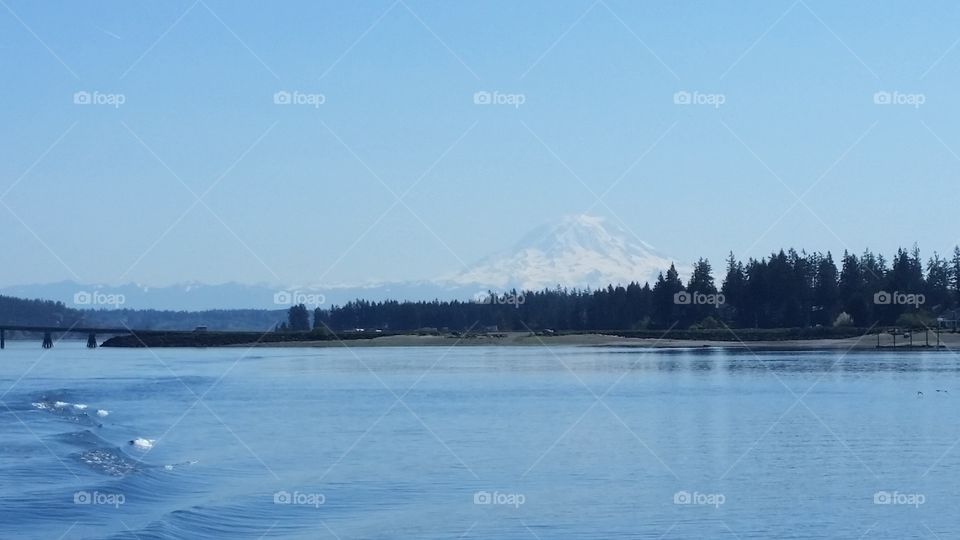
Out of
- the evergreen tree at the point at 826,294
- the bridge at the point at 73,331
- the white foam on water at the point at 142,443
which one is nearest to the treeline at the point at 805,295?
the evergreen tree at the point at 826,294

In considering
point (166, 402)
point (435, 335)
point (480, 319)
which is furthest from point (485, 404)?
point (480, 319)

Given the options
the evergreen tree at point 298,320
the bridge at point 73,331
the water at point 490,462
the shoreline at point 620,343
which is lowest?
the water at point 490,462

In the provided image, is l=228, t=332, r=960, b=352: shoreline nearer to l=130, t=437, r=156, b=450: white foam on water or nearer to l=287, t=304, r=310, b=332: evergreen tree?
l=287, t=304, r=310, b=332: evergreen tree

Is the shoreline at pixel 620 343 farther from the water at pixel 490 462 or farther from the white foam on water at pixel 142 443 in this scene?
the white foam on water at pixel 142 443

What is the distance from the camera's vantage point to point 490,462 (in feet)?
93.2

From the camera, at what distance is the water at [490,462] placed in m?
21.1

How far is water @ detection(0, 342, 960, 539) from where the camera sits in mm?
21141

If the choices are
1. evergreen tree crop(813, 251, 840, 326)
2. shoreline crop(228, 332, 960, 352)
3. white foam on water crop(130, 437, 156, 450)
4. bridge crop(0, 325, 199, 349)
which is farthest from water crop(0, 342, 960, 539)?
bridge crop(0, 325, 199, 349)

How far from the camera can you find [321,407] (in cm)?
4544

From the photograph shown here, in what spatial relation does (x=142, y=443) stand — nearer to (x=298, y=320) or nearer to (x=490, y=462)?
(x=490, y=462)

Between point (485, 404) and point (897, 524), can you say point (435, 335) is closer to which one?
point (485, 404)

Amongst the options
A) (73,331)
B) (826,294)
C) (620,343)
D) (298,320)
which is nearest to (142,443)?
(620,343)

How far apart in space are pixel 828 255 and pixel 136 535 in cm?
11621

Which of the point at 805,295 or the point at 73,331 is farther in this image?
the point at 73,331
